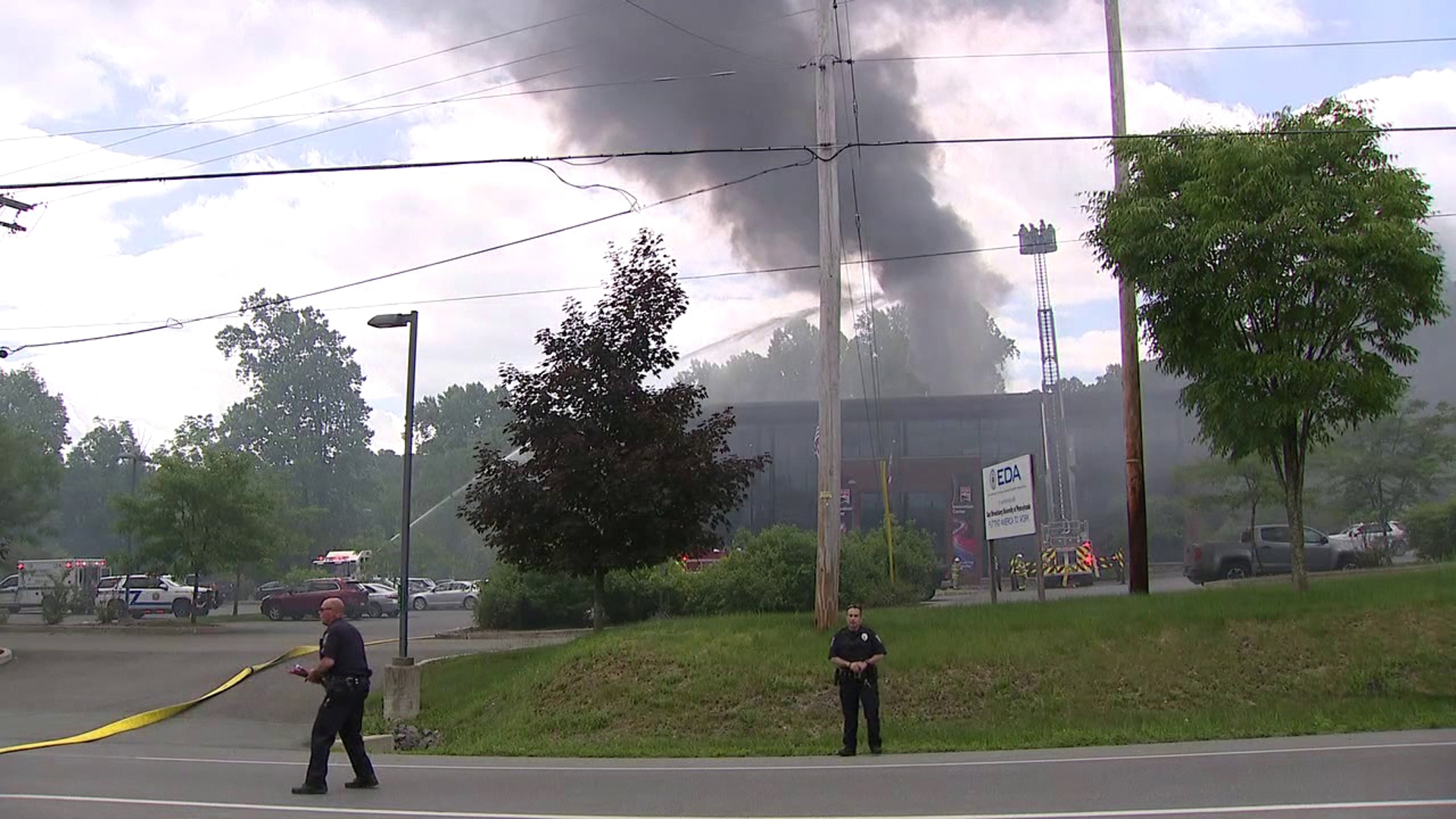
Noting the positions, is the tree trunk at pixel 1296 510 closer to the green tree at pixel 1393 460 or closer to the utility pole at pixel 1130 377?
the utility pole at pixel 1130 377

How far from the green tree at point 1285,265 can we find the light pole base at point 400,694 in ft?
36.5

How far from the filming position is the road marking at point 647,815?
713cm

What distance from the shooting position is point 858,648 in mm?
11188

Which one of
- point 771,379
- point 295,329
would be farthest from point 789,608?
point 295,329

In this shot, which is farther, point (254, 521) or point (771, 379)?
point (771, 379)

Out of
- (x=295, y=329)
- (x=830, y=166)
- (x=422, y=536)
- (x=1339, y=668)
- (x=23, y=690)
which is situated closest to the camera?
(x=1339, y=668)

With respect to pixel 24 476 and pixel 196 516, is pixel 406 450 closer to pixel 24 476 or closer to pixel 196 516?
pixel 196 516

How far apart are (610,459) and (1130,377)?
755 cm

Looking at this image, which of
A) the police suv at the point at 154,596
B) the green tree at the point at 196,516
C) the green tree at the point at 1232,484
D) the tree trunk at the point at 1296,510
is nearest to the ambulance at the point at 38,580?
the police suv at the point at 154,596

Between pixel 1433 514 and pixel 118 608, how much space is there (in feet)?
131

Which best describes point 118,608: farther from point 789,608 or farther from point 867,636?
point 867,636

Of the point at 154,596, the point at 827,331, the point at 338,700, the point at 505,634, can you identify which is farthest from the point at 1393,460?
the point at 154,596

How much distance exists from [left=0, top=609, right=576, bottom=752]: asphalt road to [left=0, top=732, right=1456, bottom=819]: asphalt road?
3205 millimetres

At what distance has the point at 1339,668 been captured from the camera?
43.1ft
